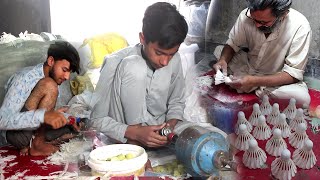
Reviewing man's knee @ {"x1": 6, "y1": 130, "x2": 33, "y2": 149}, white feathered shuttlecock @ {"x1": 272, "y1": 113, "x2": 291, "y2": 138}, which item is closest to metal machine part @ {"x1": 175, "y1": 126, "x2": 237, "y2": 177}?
Answer: white feathered shuttlecock @ {"x1": 272, "y1": 113, "x2": 291, "y2": 138}

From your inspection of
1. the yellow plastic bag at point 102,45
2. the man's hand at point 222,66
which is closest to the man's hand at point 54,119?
the yellow plastic bag at point 102,45

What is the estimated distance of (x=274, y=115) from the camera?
6.15 ft

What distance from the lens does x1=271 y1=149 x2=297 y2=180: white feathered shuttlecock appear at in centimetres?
172

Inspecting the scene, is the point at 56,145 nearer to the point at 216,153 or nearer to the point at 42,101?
the point at 42,101

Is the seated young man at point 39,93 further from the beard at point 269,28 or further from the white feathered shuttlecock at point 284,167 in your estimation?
the white feathered shuttlecock at point 284,167

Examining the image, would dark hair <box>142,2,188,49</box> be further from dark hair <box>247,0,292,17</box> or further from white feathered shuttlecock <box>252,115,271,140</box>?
white feathered shuttlecock <box>252,115,271,140</box>

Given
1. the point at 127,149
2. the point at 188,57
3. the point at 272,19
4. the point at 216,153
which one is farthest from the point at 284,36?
the point at 127,149

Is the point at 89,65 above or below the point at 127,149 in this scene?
above

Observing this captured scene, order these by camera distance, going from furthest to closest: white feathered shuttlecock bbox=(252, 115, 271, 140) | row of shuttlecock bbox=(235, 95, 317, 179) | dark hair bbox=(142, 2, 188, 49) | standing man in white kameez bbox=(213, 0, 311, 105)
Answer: white feathered shuttlecock bbox=(252, 115, 271, 140), row of shuttlecock bbox=(235, 95, 317, 179), standing man in white kameez bbox=(213, 0, 311, 105), dark hair bbox=(142, 2, 188, 49)

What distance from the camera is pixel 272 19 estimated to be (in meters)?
1.65

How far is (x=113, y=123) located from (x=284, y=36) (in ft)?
2.72

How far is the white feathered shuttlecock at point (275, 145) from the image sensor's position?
182 centimetres

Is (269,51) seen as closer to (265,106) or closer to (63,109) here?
(265,106)

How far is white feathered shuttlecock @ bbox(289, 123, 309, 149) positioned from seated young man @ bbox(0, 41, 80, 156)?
3.47 feet
